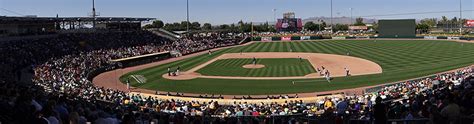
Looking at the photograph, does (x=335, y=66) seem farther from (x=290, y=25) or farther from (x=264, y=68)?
(x=290, y=25)

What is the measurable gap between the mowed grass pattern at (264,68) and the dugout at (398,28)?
151 feet

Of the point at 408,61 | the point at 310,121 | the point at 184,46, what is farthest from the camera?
the point at 184,46

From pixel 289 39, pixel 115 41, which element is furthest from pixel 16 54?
pixel 289 39

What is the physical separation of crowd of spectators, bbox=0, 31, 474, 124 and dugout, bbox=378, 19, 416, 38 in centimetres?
2988

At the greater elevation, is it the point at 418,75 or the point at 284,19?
the point at 284,19

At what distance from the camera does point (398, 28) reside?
92250 millimetres

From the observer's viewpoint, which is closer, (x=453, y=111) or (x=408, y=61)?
(x=453, y=111)

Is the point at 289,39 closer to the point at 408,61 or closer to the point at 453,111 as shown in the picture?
the point at 408,61

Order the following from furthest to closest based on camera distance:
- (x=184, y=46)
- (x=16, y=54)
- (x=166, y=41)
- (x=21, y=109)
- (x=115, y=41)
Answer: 1. (x=166, y=41)
2. (x=184, y=46)
3. (x=115, y=41)
4. (x=16, y=54)
5. (x=21, y=109)

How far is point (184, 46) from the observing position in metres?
70.3

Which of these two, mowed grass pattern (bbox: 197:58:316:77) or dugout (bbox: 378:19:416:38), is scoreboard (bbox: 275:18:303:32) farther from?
mowed grass pattern (bbox: 197:58:316:77)

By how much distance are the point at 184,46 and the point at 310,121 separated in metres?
60.2

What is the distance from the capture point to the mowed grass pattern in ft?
136

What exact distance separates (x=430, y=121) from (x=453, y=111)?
1.47ft
